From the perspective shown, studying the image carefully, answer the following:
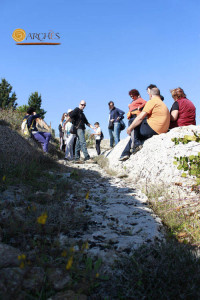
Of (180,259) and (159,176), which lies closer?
(180,259)

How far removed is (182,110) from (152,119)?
781 mm

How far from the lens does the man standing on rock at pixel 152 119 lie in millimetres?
5973

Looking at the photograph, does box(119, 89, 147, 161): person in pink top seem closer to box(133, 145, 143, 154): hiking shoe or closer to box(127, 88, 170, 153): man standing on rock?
box(133, 145, 143, 154): hiking shoe

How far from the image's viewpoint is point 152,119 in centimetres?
617

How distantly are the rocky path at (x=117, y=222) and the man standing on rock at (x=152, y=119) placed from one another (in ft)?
6.94

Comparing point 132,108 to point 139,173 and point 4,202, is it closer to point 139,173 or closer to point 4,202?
point 139,173

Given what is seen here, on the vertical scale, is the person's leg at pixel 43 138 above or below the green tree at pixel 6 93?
below

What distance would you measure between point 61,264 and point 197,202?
7.69 ft

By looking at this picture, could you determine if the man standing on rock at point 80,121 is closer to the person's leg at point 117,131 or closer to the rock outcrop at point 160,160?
the person's leg at point 117,131

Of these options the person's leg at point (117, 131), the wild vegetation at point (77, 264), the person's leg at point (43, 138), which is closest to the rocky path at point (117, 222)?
the wild vegetation at point (77, 264)

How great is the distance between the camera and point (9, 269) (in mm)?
1582

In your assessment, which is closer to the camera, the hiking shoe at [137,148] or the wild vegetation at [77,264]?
the wild vegetation at [77,264]

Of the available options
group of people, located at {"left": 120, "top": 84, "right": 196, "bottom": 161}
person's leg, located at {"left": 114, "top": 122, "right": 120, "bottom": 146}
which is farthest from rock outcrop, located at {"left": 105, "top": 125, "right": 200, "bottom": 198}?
person's leg, located at {"left": 114, "top": 122, "right": 120, "bottom": 146}

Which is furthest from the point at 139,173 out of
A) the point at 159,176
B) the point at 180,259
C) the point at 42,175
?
the point at 180,259
